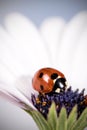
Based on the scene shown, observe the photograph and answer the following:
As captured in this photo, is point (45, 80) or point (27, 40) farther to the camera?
point (27, 40)

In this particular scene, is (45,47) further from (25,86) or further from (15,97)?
(15,97)

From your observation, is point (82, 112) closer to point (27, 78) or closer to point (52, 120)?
point (52, 120)

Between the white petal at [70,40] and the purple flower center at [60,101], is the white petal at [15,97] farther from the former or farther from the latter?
the white petal at [70,40]

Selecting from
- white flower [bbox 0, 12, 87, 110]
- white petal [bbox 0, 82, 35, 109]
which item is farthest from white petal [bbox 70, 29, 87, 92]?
white petal [bbox 0, 82, 35, 109]

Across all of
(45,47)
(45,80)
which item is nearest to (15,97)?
(45,80)

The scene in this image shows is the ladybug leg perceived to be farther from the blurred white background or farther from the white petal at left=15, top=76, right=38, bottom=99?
the blurred white background

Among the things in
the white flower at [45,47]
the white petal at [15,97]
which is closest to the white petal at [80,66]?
the white flower at [45,47]

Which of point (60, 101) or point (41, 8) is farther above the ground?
point (41, 8)
